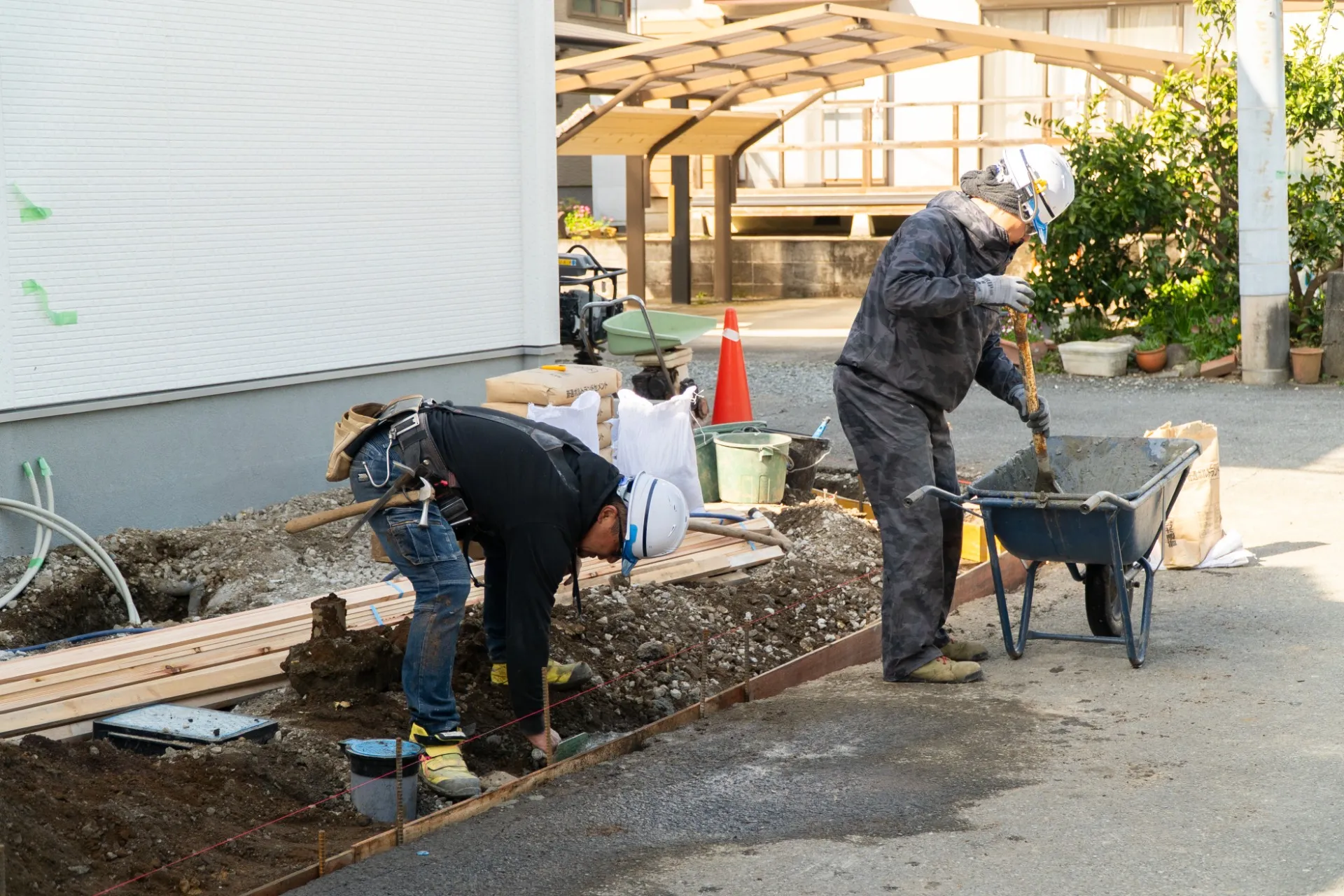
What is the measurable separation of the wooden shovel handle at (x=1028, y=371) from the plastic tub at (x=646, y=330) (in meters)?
4.11

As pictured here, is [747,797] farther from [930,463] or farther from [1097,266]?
[1097,266]

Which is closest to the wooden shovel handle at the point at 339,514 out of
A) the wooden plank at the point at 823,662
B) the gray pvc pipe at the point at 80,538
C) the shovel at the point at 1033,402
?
the wooden plank at the point at 823,662

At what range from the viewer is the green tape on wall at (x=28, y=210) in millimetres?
7332

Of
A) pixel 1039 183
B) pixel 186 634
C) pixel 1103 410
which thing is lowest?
pixel 186 634

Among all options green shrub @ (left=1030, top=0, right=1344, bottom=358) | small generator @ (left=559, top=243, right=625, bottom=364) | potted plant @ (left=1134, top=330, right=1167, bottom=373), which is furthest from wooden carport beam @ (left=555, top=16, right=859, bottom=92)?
small generator @ (left=559, top=243, right=625, bottom=364)

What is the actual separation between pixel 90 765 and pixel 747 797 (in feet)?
6.58

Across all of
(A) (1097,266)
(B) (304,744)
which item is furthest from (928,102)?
(B) (304,744)

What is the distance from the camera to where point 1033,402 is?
5629 millimetres

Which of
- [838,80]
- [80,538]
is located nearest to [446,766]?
[80,538]

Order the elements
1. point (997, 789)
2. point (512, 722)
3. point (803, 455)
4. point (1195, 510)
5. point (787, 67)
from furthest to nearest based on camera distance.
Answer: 1. point (787, 67)
2. point (803, 455)
3. point (1195, 510)
4. point (512, 722)
5. point (997, 789)

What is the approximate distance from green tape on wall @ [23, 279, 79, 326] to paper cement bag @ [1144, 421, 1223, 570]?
533 centimetres

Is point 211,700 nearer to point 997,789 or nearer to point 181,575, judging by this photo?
point 181,575

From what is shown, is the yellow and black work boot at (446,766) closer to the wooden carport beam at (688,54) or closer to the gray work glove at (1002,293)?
the gray work glove at (1002,293)

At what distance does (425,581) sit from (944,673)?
2049mm
